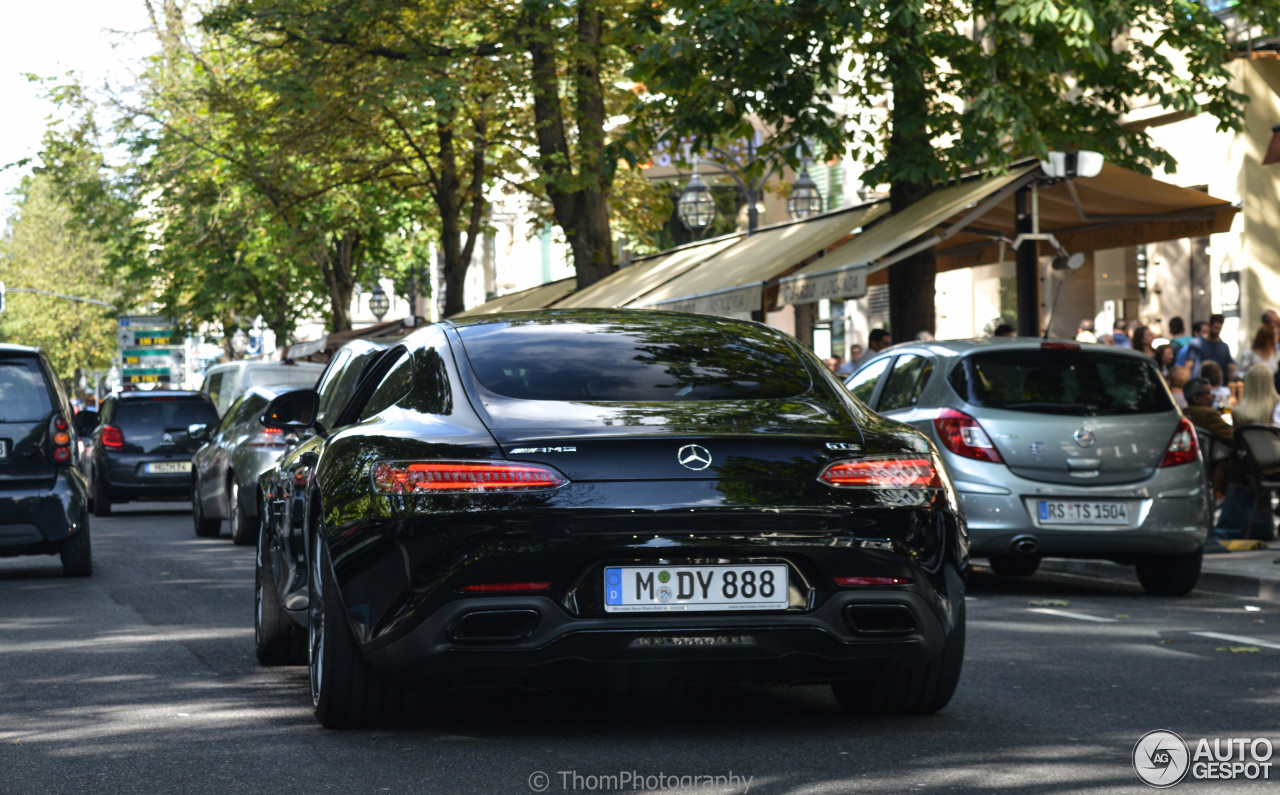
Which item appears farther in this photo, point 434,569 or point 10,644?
point 10,644

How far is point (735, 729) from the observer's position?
248 inches

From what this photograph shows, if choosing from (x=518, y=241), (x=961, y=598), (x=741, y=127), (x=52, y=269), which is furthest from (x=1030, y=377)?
(x=52, y=269)

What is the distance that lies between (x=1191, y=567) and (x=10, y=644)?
6851mm

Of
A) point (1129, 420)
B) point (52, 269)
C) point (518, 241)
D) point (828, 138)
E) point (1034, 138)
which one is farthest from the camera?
point (52, 269)

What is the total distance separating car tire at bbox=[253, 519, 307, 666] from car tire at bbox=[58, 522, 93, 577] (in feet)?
17.6

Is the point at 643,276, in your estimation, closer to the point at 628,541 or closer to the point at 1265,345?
the point at 1265,345

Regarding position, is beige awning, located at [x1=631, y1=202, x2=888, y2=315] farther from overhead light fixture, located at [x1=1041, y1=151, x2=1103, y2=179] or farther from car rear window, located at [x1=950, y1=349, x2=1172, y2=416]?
car rear window, located at [x1=950, y1=349, x2=1172, y2=416]

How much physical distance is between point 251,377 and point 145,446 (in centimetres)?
161

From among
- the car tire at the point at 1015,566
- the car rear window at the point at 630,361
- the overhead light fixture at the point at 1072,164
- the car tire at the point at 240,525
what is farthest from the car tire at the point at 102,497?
the car rear window at the point at 630,361

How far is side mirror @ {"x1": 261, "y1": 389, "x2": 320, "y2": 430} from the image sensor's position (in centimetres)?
806

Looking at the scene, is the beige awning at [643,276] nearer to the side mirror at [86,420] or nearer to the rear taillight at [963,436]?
the side mirror at [86,420]

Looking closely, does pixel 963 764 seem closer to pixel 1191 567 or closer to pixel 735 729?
pixel 735 729

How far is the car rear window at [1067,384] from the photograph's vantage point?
11.5 metres

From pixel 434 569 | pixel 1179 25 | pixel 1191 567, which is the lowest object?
pixel 1191 567
